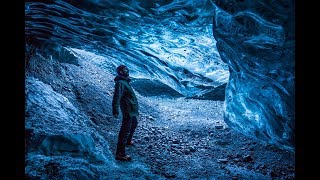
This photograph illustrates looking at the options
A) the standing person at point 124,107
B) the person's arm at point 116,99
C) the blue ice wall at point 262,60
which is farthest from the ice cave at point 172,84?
the person's arm at point 116,99

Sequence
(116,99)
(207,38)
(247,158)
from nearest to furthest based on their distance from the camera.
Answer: (116,99) → (247,158) → (207,38)

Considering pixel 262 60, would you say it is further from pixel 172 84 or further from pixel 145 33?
pixel 172 84

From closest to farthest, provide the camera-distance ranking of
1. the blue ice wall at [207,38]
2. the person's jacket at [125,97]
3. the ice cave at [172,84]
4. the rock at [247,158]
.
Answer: the blue ice wall at [207,38]
the ice cave at [172,84]
the person's jacket at [125,97]
the rock at [247,158]

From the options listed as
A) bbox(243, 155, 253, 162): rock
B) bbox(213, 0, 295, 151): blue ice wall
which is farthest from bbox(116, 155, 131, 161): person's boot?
bbox(213, 0, 295, 151): blue ice wall

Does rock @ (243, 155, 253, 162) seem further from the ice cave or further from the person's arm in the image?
the person's arm

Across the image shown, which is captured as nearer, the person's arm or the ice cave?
the ice cave

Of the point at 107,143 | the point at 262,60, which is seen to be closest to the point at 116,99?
the point at 107,143

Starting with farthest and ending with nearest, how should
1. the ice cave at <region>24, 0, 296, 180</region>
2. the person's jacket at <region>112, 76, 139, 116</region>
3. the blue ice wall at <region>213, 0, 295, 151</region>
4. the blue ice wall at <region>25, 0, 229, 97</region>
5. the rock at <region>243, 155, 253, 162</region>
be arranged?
the rock at <region>243, 155, 253, 162</region>, the person's jacket at <region>112, 76, 139, 116</region>, the blue ice wall at <region>25, 0, 229, 97</region>, the ice cave at <region>24, 0, 296, 180</region>, the blue ice wall at <region>213, 0, 295, 151</region>

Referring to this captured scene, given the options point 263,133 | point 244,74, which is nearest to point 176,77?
point 244,74

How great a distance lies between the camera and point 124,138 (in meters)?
3.89

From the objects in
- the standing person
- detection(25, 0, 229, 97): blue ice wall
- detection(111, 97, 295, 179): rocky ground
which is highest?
detection(25, 0, 229, 97): blue ice wall

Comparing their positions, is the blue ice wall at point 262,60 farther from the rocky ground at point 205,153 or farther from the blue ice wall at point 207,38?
the rocky ground at point 205,153
